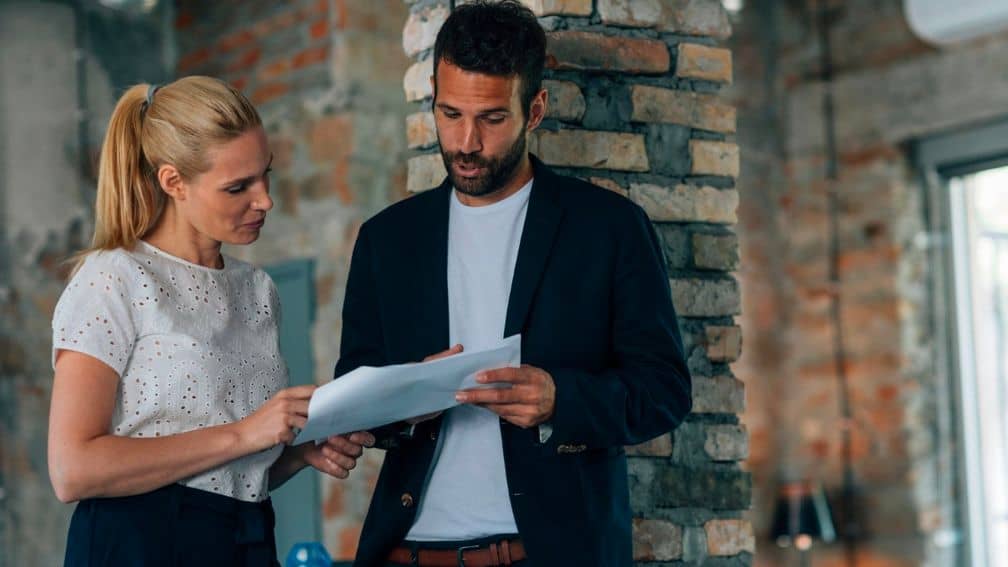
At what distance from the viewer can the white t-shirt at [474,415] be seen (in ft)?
6.24

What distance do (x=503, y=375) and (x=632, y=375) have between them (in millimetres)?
233

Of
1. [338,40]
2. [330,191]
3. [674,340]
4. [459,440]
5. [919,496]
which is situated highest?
[338,40]

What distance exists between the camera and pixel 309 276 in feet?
15.5

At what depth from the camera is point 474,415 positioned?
6.42 feet

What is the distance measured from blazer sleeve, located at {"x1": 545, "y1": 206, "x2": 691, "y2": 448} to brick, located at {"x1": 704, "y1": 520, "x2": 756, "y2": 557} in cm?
83

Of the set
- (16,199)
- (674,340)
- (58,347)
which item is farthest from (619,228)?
(16,199)

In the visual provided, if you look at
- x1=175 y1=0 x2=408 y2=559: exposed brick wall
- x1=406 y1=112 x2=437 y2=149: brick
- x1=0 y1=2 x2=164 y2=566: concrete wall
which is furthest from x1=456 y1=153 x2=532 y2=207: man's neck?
x1=0 y1=2 x2=164 y2=566: concrete wall

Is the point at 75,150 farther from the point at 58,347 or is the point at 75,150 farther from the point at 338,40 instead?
the point at 58,347

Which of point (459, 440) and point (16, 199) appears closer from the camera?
point (459, 440)

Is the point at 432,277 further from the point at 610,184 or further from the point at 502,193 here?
the point at 610,184

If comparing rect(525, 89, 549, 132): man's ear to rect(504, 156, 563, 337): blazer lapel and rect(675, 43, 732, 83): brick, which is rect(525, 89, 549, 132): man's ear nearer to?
rect(504, 156, 563, 337): blazer lapel

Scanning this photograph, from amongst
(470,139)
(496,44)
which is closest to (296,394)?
(470,139)

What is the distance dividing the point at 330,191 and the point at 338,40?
532mm

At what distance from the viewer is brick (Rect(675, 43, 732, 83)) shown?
9.18 feet
